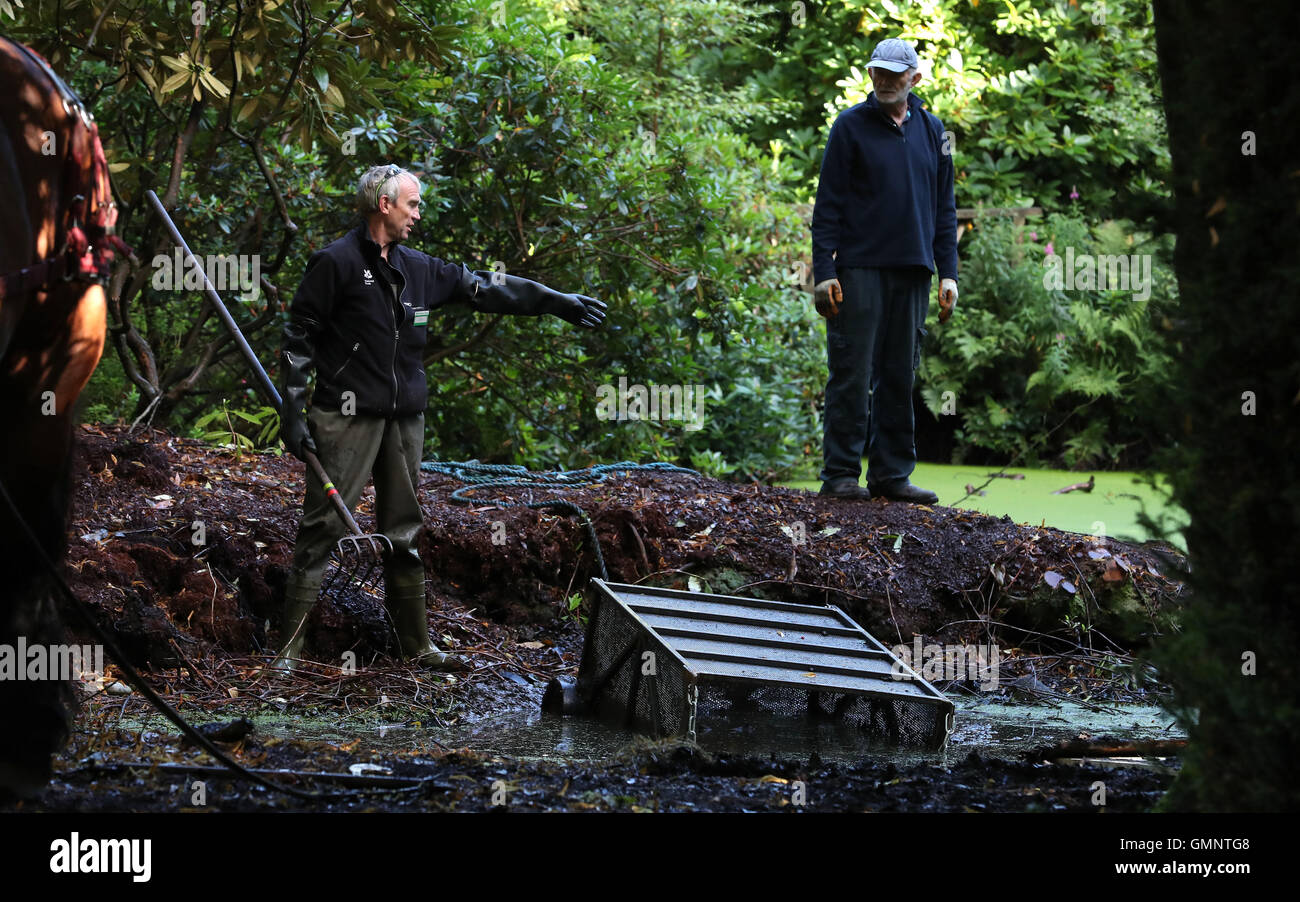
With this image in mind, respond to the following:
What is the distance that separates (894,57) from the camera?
22.0ft

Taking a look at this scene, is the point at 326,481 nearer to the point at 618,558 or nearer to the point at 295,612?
the point at 295,612

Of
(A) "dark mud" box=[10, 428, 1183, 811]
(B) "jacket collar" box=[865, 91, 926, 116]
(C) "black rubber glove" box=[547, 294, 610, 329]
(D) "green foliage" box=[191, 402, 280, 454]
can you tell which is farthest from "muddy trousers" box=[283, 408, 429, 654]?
(B) "jacket collar" box=[865, 91, 926, 116]

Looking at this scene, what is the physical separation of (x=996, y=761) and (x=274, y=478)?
164 inches

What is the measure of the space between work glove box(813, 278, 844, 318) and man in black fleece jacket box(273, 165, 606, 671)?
7.76 ft

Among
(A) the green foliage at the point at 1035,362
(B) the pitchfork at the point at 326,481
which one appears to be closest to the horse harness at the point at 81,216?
(B) the pitchfork at the point at 326,481

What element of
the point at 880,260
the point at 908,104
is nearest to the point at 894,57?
the point at 908,104

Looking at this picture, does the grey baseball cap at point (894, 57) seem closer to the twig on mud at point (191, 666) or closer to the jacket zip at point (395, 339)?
the jacket zip at point (395, 339)

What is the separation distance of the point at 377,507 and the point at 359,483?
0.23m

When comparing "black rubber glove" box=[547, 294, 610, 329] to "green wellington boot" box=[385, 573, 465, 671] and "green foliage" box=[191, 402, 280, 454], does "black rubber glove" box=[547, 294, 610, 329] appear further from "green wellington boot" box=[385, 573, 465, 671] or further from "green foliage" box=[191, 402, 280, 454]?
"green foliage" box=[191, 402, 280, 454]

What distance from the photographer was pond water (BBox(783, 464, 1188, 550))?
8.15 meters

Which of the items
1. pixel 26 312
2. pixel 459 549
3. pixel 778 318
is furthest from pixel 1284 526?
pixel 778 318

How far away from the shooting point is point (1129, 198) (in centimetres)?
262
